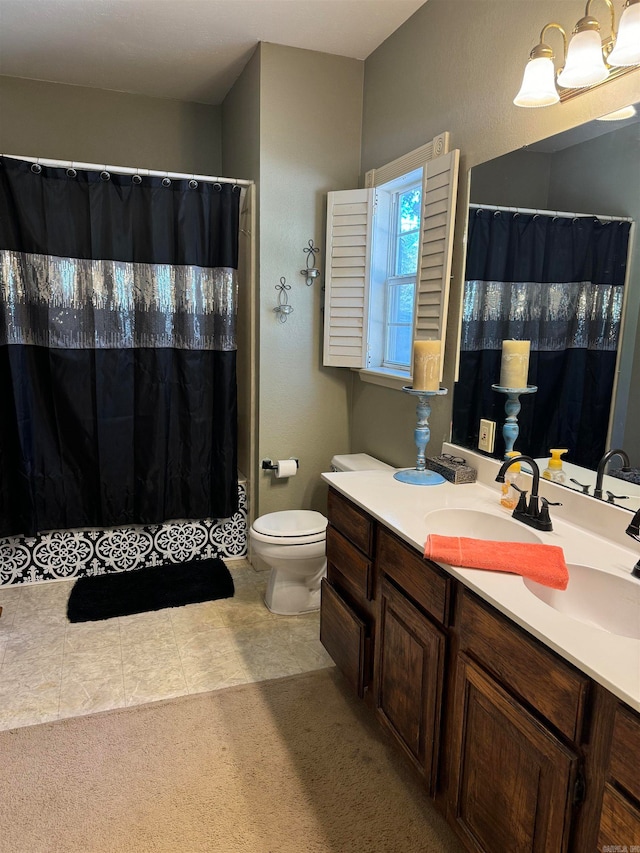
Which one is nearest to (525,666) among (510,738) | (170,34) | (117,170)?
(510,738)

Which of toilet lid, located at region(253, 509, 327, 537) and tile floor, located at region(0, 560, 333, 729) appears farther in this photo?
toilet lid, located at region(253, 509, 327, 537)

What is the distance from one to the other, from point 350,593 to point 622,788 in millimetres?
1165

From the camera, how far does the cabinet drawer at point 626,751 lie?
92 cm

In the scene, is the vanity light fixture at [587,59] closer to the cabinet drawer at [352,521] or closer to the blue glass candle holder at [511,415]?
the blue glass candle holder at [511,415]

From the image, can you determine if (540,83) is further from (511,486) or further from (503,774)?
(503,774)

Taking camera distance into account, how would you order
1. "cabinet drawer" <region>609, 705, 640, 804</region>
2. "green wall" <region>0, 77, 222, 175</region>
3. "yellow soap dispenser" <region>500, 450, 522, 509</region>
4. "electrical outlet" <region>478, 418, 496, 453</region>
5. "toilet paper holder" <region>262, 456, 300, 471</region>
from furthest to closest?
1. "green wall" <region>0, 77, 222, 175</region>
2. "toilet paper holder" <region>262, 456, 300, 471</region>
3. "electrical outlet" <region>478, 418, 496, 453</region>
4. "yellow soap dispenser" <region>500, 450, 522, 509</region>
5. "cabinet drawer" <region>609, 705, 640, 804</region>

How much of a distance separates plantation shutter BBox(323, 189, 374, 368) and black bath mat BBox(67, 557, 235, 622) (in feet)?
4.36

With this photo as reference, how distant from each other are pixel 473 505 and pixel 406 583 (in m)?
0.40

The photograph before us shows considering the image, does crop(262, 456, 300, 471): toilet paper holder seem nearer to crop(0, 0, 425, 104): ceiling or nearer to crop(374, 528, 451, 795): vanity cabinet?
crop(374, 528, 451, 795): vanity cabinet

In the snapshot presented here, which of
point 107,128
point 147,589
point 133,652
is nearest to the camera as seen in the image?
point 133,652

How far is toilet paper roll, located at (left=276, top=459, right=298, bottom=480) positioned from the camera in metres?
3.08

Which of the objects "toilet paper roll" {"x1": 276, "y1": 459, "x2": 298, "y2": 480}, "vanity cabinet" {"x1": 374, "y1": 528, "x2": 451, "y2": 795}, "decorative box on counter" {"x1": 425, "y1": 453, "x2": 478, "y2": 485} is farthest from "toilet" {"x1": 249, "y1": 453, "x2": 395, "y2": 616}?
"vanity cabinet" {"x1": 374, "y1": 528, "x2": 451, "y2": 795}

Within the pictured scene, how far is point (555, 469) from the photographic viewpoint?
5.88ft

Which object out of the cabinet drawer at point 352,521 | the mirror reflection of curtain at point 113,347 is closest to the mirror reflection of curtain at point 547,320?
the cabinet drawer at point 352,521
